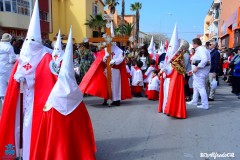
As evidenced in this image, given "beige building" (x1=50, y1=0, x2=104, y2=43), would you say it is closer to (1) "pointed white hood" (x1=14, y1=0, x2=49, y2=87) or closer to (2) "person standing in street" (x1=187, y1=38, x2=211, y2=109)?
(2) "person standing in street" (x1=187, y1=38, x2=211, y2=109)

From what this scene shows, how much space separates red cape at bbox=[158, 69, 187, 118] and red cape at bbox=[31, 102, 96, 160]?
11.3 feet

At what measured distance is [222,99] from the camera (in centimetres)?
953

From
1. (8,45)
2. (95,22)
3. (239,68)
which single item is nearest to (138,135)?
(8,45)

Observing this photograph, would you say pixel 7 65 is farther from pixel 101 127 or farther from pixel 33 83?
pixel 33 83

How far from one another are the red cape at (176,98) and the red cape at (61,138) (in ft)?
11.3

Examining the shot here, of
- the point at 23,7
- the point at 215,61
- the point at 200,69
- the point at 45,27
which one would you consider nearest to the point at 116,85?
the point at 200,69

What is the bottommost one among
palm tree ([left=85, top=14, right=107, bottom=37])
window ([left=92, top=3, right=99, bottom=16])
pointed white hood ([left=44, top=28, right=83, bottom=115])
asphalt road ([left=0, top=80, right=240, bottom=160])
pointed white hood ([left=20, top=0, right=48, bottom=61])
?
asphalt road ([left=0, top=80, right=240, bottom=160])

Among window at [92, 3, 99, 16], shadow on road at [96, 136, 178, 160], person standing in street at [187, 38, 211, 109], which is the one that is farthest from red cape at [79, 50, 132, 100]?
window at [92, 3, 99, 16]

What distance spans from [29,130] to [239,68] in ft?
28.9

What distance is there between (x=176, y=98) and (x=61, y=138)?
3.88 m

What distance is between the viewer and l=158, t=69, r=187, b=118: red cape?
6.62 metres

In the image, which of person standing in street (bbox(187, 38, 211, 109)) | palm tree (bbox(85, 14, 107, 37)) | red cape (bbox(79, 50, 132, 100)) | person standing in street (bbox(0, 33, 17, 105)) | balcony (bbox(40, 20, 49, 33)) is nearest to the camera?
person standing in street (bbox(0, 33, 17, 105))

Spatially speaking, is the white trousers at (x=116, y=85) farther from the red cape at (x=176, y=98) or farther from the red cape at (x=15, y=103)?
the red cape at (x=15, y=103)

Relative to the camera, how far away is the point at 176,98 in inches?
262
